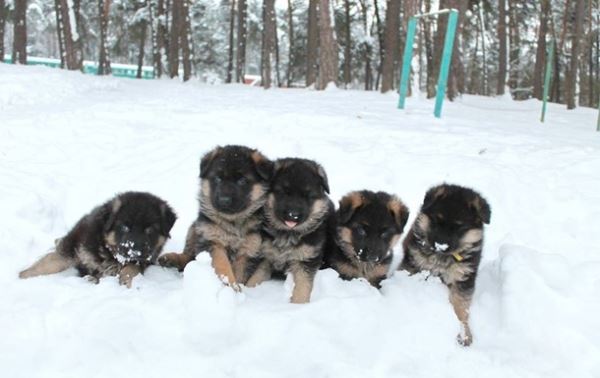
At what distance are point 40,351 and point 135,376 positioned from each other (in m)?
0.62

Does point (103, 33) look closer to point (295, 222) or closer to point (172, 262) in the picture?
point (172, 262)

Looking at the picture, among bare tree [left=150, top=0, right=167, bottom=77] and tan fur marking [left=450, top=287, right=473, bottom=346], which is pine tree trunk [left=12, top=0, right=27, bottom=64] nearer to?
bare tree [left=150, top=0, right=167, bottom=77]

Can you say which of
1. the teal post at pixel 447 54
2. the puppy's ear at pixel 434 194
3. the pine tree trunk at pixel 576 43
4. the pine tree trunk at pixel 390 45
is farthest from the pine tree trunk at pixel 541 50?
the puppy's ear at pixel 434 194

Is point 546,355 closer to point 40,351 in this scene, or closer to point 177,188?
point 40,351

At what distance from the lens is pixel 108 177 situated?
774cm

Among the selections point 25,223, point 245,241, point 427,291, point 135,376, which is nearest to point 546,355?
point 427,291

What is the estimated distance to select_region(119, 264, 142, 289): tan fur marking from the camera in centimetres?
432

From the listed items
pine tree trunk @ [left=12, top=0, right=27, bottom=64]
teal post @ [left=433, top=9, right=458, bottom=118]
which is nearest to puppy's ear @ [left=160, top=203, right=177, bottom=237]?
teal post @ [left=433, top=9, right=458, bottom=118]

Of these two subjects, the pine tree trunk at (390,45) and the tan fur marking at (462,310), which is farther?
the pine tree trunk at (390,45)

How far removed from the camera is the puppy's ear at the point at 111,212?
4.52 m

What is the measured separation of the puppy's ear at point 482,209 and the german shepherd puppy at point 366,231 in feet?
1.86

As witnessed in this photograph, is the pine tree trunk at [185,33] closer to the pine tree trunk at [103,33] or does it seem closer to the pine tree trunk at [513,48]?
the pine tree trunk at [103,33]

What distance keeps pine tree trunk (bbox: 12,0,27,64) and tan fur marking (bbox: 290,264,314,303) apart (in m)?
27.5

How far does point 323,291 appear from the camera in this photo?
14.3ft
